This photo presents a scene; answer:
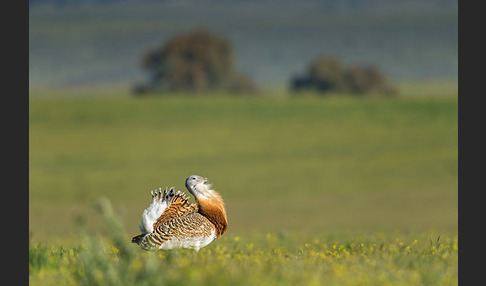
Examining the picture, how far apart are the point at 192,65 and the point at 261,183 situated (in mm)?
69681

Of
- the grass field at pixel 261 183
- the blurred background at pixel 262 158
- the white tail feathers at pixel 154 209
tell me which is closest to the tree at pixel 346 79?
the blurred background at pixel 262 158

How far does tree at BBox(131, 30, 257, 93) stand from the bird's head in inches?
3937

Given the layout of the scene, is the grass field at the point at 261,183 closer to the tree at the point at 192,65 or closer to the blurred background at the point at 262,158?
the blurred background at the point at 262,158

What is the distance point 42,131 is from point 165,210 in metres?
58.3

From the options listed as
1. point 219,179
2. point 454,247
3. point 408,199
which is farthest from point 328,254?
point 219,179

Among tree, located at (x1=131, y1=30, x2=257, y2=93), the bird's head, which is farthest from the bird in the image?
tree, located at (x1=131, y1=30, x2=257, y2=93)

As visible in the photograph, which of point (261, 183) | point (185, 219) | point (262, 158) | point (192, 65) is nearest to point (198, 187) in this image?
point (185, 219)

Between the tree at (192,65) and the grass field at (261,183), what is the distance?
28734mm

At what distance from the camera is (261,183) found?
150 feet

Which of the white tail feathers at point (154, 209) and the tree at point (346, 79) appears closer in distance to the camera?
the white tail feathers at point (154, 209)

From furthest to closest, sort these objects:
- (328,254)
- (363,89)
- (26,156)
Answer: (363,89), (328,254), (26,156)

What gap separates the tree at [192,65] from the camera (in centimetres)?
11225

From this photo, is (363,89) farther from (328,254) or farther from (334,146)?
(328,254)

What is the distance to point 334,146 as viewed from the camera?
196ft
